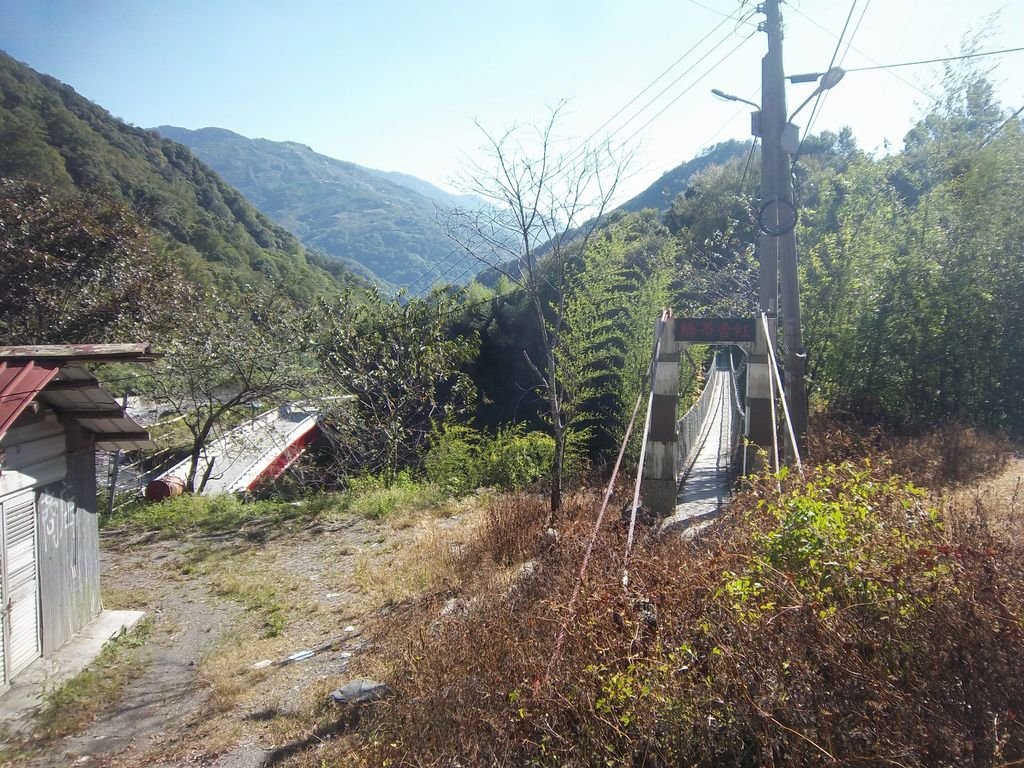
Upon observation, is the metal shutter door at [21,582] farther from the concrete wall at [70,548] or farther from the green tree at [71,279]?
the green tree at [71,279]

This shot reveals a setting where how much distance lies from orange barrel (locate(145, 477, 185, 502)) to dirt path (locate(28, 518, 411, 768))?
137 inches

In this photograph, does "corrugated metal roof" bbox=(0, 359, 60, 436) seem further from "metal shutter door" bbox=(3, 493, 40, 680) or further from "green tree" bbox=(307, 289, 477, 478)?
"green tree" bbox=(307, 289, 477, 478)

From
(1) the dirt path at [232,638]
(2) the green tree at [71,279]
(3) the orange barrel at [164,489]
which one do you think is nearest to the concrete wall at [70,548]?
(1) the dirt path at [232,638]

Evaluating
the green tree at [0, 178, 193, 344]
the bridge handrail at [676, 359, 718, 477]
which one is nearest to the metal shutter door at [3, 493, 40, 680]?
the bridge handrail at [676, 359, 718, 477]

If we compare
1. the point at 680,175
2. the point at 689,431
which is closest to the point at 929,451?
the point at 689,431

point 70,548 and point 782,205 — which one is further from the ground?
point 782,205

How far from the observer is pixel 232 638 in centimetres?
598

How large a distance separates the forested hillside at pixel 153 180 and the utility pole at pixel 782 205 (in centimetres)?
1814

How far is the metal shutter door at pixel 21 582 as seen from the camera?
488cm

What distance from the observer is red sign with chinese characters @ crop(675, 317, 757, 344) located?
6.82 m

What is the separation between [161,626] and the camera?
6.41 meters

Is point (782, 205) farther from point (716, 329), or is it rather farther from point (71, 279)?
point (71, 279)

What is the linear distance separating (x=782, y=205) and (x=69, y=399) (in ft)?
24.9

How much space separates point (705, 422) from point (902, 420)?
13.9 ft
